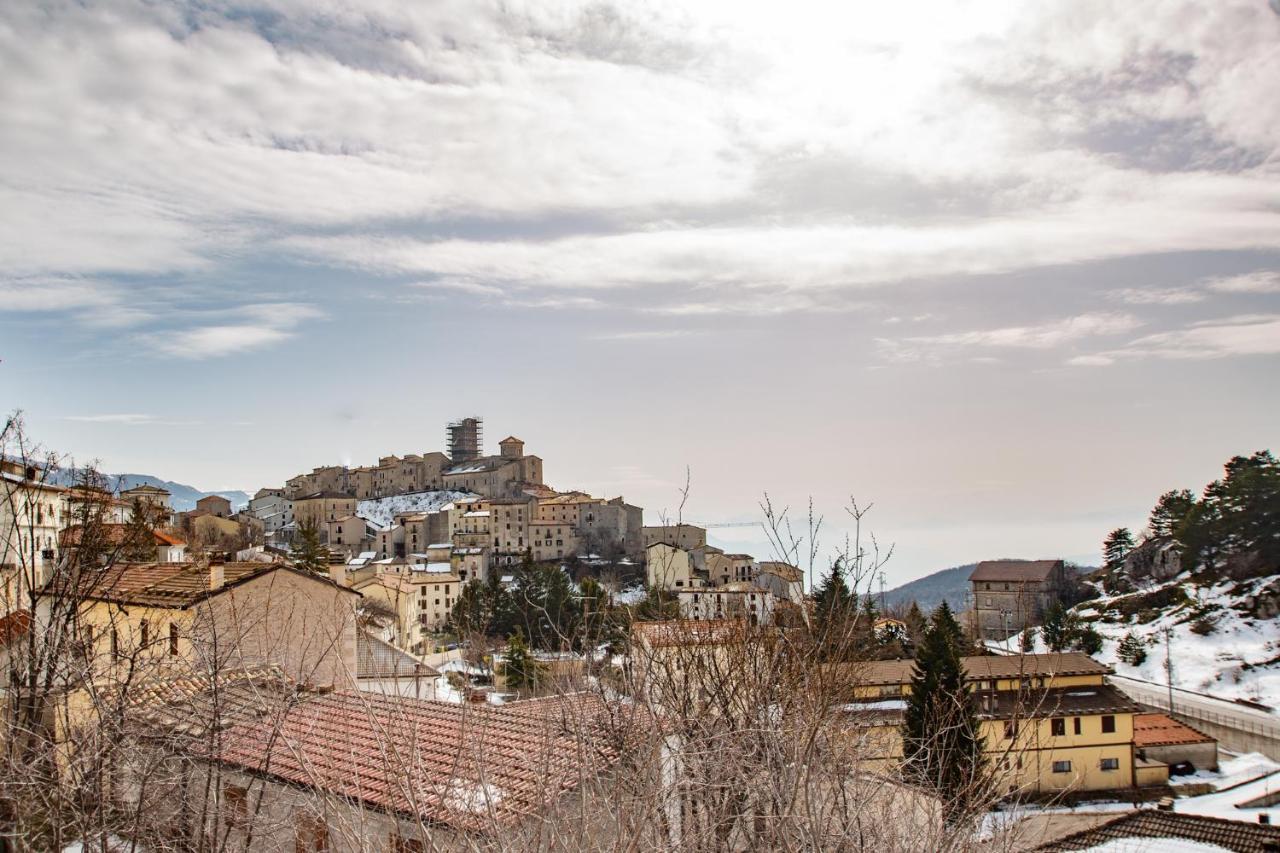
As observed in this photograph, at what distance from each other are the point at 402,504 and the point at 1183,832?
106159 mm

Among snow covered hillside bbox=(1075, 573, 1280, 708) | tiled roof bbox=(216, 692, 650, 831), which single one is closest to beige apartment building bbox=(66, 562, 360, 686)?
tiled roof bbox=(216, 692, 650, 831)

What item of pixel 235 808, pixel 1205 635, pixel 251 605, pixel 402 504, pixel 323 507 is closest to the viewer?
pixel 235 808

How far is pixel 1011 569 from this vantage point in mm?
72125

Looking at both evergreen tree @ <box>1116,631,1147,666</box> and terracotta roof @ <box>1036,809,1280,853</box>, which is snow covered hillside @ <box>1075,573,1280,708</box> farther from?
terracotta roof @ <box>1036,809,1280,853</box>

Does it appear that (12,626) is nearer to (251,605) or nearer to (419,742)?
(251,605)

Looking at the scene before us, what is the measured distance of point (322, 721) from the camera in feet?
35.6

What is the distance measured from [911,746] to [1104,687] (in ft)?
47.4

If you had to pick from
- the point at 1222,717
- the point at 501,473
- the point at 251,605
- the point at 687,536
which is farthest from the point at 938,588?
the point at 251,605

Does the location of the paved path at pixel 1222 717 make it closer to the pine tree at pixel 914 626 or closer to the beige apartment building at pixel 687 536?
the pine tree at pixel 914 626

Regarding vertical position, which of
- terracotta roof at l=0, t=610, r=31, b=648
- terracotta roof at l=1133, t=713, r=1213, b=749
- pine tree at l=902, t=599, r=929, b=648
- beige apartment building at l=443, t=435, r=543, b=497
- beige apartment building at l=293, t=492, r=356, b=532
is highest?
beige apartment building at l=443, t=435, r=543, b=497

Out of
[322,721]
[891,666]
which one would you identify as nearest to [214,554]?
[322,721]

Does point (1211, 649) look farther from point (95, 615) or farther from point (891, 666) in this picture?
point (95, 615)

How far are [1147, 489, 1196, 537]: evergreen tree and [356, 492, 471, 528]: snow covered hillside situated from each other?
7644 centimetres

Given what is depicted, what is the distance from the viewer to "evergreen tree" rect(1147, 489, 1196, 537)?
222ft
